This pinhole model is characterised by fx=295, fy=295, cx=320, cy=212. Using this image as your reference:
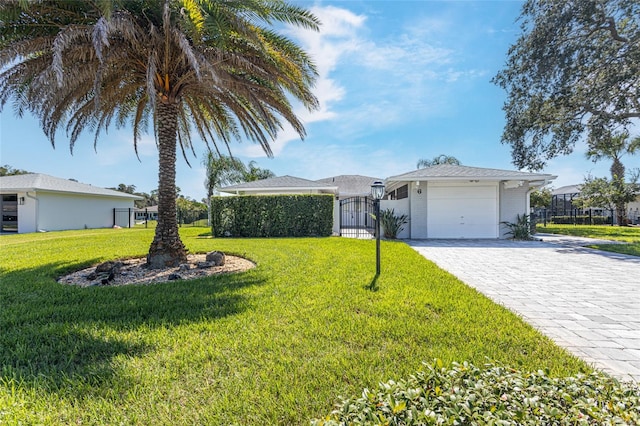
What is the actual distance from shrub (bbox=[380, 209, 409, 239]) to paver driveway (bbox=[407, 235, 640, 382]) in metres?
4.09

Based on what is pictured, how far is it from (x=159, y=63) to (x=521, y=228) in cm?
1571

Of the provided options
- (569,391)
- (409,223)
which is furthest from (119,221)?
(569,391)

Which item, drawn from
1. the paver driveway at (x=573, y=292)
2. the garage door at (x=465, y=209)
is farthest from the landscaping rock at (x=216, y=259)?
the garage door at (x=465, y=209)

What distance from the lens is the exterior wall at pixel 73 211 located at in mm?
20703

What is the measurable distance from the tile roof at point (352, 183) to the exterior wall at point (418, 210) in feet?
31.8

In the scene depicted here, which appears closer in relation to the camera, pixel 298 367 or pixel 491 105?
pixel 298 367

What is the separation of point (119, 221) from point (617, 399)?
3301cm

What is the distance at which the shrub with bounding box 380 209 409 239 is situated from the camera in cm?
1438

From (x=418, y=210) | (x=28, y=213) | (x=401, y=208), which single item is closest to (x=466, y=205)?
(x=418, y=210)

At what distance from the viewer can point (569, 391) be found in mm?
2125

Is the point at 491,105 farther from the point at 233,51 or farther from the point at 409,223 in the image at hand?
the point at 233,51

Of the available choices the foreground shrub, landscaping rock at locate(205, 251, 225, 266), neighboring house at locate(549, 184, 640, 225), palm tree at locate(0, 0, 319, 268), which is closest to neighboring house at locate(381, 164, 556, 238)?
palm tree at locate(0, 0, 319, 268)

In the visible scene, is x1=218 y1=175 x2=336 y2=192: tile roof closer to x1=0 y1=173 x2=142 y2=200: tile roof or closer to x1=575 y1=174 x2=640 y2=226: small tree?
x1=0 y1=173 x2=142 y2=200: tile roof

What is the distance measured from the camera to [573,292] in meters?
5.46
